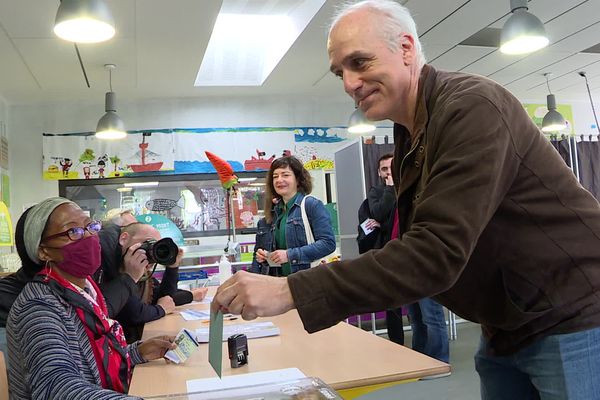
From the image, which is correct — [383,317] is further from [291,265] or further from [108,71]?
[108,71]

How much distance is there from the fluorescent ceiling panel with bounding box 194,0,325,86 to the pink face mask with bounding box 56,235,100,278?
10.4 ft

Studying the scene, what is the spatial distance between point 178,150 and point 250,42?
1.59 m

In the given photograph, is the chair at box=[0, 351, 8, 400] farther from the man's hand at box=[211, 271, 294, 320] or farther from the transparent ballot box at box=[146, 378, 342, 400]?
the man's hand at box=[211, 271, 294, 320]

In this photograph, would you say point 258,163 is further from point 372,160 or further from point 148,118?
point 372,160

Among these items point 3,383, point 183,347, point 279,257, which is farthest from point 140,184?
point 3,383

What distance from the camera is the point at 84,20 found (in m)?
2.64

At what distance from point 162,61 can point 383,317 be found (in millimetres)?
3236

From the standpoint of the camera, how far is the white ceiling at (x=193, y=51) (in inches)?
155

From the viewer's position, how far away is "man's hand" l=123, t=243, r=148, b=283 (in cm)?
220

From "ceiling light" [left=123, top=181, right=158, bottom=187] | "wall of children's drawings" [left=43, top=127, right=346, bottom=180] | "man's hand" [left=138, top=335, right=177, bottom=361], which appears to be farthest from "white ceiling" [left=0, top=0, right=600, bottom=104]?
"man's hand" [left=138, top=335, right=177, bottom=361]

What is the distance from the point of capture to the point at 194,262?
5883mm

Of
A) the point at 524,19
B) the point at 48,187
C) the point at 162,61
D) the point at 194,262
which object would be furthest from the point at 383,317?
the point at 48,187

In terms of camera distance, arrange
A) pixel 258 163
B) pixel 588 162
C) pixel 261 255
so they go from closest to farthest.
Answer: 1. pixel 261 255
2. pixel 588 162
3. pixel 258 163

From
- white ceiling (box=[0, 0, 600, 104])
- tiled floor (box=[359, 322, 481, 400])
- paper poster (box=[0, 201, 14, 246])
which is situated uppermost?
white ceiling (box=[0, 0, 600, 104])
